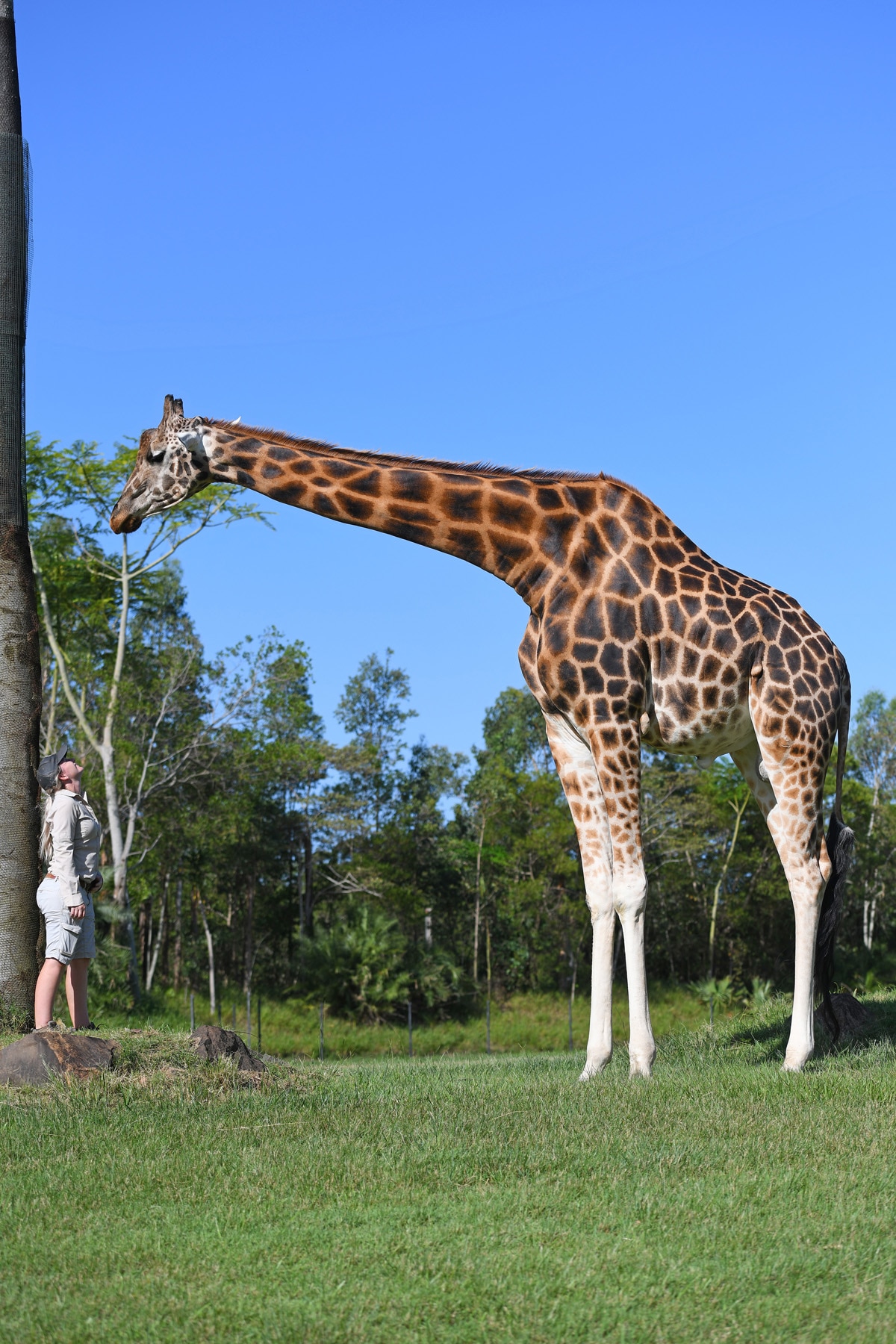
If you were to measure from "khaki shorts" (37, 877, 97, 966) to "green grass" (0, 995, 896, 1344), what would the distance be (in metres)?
1.39

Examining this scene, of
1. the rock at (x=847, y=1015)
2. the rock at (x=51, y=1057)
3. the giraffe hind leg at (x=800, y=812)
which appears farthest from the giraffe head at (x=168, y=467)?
the rock at (x=847, y=1015)

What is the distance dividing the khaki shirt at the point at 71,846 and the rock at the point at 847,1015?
6.07m

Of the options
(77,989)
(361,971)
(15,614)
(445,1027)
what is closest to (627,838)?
(77,989)

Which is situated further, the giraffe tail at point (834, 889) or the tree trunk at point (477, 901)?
the tree trunk at point (477, 901)

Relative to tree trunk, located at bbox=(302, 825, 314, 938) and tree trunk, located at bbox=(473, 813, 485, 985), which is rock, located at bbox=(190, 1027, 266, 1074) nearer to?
tree trunk, located at bbox=(302, 825, 314, 938)

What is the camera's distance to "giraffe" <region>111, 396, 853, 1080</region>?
839 centimetres

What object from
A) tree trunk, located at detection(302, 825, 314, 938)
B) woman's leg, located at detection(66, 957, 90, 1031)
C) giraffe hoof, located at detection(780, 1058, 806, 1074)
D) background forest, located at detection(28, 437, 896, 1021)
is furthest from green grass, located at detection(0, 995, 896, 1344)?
tree trunk, located at detection(302, 825, 314, 938)

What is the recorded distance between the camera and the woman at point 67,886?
8719mm

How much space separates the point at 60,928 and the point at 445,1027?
30044 millimetres

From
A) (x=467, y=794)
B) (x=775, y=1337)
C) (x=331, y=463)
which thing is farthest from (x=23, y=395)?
(x=467, y=794)

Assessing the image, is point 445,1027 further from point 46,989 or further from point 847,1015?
point 46,989

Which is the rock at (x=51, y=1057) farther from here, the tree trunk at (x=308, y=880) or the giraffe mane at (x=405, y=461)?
the tree trunk at (x=308, y=880)

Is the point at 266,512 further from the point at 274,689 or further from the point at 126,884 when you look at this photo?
the point at 126,884

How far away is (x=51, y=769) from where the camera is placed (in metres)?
9.00
